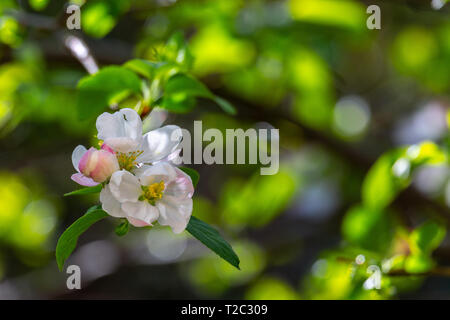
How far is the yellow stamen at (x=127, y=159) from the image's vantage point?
54 cm

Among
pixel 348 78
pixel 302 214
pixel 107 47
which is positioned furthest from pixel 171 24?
pixel 348 78

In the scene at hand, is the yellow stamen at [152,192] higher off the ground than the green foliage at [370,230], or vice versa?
the green foliage at [370,230]

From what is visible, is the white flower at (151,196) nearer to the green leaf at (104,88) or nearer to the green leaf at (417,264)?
the green leaf at (104,88)

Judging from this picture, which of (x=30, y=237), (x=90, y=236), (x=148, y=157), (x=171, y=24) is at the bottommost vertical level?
(x=148, y=157)

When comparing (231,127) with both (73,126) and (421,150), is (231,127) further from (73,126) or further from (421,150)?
(421,150)

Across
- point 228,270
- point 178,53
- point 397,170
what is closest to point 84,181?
point 178,53

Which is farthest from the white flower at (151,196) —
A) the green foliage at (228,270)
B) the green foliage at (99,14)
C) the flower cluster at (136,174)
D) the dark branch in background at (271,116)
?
the green foliage at (228,270)

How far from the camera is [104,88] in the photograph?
667mm

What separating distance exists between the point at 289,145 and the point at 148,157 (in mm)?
902

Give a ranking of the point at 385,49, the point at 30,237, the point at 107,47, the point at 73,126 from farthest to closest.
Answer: the point at 385,49
the point at 30,237
the point at 73,126
the point at 107,47

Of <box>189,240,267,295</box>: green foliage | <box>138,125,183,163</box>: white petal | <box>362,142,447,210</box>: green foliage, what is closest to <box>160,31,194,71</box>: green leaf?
<box>138,125,183,163</box>: white petal

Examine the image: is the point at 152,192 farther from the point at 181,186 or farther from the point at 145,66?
the point at 145,66
